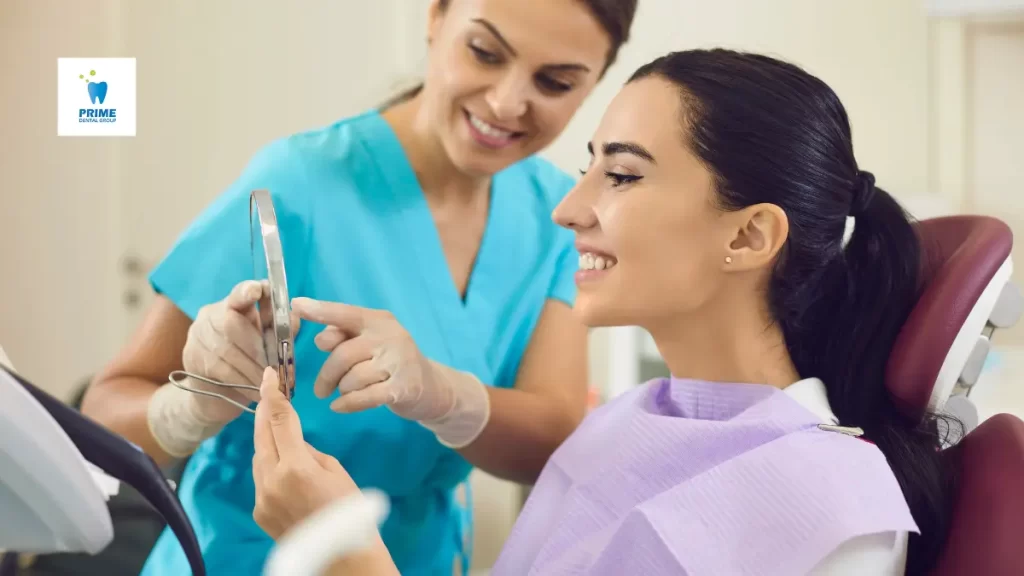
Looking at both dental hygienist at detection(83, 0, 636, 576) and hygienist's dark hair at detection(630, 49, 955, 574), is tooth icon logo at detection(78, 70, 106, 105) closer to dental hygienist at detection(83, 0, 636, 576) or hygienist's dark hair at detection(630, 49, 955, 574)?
dental hygienist at detection(83, 0, 636, 576)

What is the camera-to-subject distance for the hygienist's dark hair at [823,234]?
0.88 metres

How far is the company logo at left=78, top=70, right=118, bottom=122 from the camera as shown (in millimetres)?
1393

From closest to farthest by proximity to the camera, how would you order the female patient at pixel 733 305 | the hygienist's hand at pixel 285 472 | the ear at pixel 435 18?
the hygienist's hand at pixel 285 472, the female patient at pixel 733 305, the ear at pixel 435 18

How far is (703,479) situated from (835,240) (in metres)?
0.31

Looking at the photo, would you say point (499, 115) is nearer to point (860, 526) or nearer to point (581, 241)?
point (581, 241)

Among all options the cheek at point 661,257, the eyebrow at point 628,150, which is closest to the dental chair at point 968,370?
the cheek at point 661,257

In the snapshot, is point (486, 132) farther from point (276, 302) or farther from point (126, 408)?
point (126, 408)

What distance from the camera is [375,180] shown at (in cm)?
116

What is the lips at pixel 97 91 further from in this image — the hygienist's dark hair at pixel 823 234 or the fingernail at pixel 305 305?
the hygienist's dark hair at pixel 823 234

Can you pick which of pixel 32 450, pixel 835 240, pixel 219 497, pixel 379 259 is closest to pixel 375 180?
pixel 379 259

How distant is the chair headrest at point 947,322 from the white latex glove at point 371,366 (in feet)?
1.62

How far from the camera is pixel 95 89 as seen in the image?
143cm

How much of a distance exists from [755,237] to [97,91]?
1101 mm

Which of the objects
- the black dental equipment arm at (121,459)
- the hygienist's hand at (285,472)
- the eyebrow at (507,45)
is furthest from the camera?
the eyebrow at (507,45)
